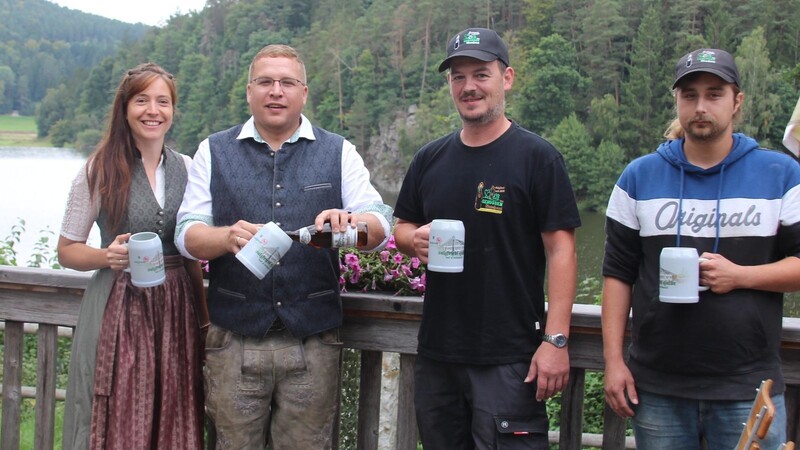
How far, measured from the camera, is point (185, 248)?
295 cm

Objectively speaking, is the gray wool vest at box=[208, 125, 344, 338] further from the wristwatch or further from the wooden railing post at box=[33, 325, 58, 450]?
the wooden railing post at box=[33, 325, 58, 450]

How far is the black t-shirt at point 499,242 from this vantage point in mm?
2762

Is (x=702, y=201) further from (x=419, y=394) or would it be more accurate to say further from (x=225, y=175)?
(x=225, y=175)

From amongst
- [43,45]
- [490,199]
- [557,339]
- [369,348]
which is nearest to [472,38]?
[490,199]

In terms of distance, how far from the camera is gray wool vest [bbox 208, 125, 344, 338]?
294cm

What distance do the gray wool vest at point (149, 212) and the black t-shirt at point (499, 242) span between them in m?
1.02

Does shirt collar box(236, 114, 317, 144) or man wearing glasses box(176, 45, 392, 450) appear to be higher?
shirt collar box(236, 114, 317, 144)

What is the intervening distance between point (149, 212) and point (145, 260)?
1.08ft

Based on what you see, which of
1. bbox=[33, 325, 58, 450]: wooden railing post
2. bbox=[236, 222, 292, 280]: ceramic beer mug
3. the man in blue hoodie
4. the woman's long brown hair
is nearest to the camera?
the man in blue hoodie

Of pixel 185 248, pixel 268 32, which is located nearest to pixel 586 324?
pixel 185 248

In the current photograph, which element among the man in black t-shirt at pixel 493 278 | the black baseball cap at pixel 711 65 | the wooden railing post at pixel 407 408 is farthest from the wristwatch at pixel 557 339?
the black baseball cap at pixel 711 65

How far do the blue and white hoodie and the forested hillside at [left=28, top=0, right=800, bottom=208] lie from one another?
5326 cm

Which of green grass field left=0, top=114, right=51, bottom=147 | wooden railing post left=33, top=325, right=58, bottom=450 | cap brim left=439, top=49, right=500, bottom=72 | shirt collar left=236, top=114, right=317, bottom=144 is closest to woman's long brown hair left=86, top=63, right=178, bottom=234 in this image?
shirt collar left=236, top=114, right=317, bottom=144

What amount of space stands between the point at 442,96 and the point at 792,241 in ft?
229
